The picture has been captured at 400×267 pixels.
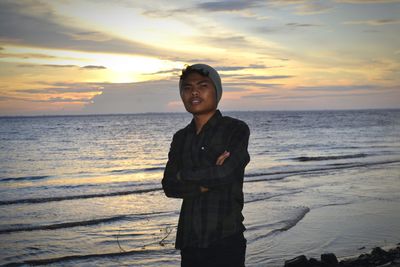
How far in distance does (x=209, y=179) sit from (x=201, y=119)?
1.36 ft

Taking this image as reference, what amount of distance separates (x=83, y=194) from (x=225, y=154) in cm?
1371

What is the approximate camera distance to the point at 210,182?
2619 millimetres

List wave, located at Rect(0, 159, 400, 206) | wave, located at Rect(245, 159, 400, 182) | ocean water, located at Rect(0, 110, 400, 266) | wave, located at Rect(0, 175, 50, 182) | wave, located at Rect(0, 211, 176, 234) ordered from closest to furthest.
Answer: ocean water, located at Rect(0, 110, 400, 266) → wave, located at Rect(0, 211, 176, 234) → wave, located at Rect(0, 159, 400, 206) → wave, located at Rect(245, 159, 400, 182) → wave, located at Rect(0, 175, 50, 182)

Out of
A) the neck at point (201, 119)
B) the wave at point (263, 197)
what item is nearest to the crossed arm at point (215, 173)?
the neck at point (201, 119)

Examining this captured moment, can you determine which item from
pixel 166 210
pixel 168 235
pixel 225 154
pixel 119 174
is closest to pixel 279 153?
pixel 119 174

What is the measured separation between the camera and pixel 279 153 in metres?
29.9

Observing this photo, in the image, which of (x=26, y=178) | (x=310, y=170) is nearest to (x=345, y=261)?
(x=310, y=170)

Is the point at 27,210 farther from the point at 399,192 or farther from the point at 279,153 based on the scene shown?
the point at 279,153

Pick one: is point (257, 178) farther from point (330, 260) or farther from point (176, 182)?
point (176, 182)

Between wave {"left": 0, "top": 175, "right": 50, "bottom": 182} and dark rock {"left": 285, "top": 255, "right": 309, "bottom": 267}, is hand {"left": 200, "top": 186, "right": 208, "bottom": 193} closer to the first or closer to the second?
dark rock {"left": 285, "top": 255, "right": 309, "bottom": 267}

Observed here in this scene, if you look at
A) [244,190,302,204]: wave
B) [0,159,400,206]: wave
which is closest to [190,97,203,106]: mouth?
[244,190,302,204]: wave

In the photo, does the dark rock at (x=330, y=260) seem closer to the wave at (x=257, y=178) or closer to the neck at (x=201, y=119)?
the neck at (x=201, y=119)

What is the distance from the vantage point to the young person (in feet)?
8.56

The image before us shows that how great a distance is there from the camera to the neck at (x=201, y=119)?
9.07 ft
